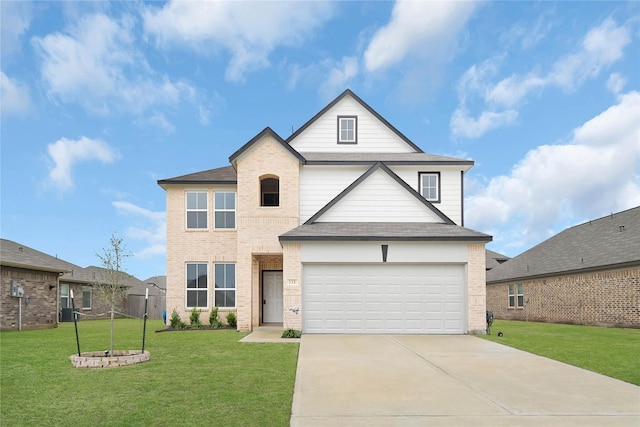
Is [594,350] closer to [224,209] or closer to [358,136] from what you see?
[358,136]

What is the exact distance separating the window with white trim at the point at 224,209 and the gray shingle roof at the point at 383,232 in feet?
13.9

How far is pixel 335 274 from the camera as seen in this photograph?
699 inches

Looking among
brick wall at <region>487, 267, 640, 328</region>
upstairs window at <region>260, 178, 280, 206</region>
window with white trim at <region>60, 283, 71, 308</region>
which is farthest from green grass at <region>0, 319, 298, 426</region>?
window with white trim at <region>60, 283, 71, 308</region>

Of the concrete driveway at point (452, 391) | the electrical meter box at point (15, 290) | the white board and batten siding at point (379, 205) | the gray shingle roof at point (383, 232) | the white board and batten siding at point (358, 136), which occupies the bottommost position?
the concrete driveway at point (452, 391)

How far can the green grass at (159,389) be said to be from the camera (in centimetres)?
673

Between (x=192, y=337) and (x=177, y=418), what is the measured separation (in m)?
11.0

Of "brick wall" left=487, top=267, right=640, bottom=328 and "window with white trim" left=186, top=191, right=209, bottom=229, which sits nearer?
"window with white trim" left=186, top=191, right=209, bottom=229

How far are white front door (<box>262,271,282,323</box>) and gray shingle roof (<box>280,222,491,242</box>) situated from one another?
425 centimetres

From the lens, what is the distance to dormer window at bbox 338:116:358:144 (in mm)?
24156

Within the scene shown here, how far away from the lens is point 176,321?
20875 mm

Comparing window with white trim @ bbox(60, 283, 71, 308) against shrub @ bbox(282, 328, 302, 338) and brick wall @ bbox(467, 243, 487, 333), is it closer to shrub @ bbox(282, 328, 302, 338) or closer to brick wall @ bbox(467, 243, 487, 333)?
shrub @ bbox(282, 328, 302, 338)

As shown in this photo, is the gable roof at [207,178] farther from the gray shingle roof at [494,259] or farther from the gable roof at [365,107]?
the gray shingle roof at [494,259]

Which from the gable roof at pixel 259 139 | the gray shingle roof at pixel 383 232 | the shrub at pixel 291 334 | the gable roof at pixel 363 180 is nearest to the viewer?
the shrub at pixel 291 334

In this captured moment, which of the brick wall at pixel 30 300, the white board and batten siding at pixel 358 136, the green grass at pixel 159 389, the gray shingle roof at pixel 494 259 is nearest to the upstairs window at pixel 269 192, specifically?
the white board and batten siding at pixel 358 136
